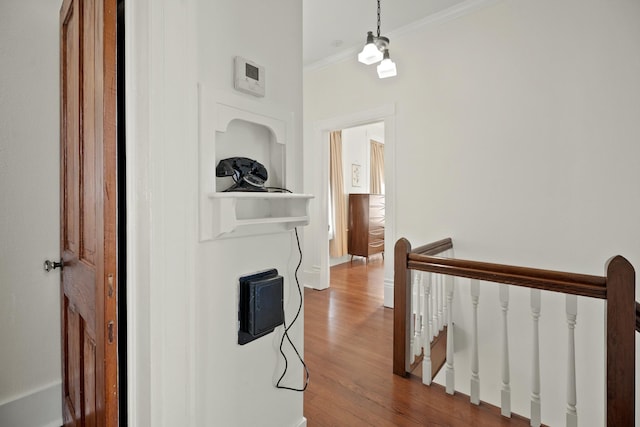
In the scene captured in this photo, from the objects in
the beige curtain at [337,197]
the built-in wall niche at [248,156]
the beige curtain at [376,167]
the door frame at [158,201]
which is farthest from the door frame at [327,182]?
the beige curtain at [376,167]

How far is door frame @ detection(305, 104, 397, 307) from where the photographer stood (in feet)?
10.5

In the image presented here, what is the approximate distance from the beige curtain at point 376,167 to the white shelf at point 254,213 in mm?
5654

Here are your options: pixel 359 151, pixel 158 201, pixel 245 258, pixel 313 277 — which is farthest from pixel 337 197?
pixel 158 201

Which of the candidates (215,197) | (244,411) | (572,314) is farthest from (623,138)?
(244,411)

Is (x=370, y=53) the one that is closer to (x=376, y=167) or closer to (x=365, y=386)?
(x=365, y=386)

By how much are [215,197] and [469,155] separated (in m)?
2.46

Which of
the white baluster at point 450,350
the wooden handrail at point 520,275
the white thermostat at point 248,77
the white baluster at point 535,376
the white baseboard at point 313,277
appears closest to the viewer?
the white thermostat at point 248,77

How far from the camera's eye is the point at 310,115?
392cm

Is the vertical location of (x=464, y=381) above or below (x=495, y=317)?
below

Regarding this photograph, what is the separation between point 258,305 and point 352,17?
2.80 meters

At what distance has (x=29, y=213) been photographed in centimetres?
150

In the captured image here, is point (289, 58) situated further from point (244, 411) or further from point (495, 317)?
point (495, 317)

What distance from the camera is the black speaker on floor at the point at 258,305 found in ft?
3.59

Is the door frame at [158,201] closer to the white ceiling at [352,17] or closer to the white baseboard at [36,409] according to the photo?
the white baseboard at [36,409]
